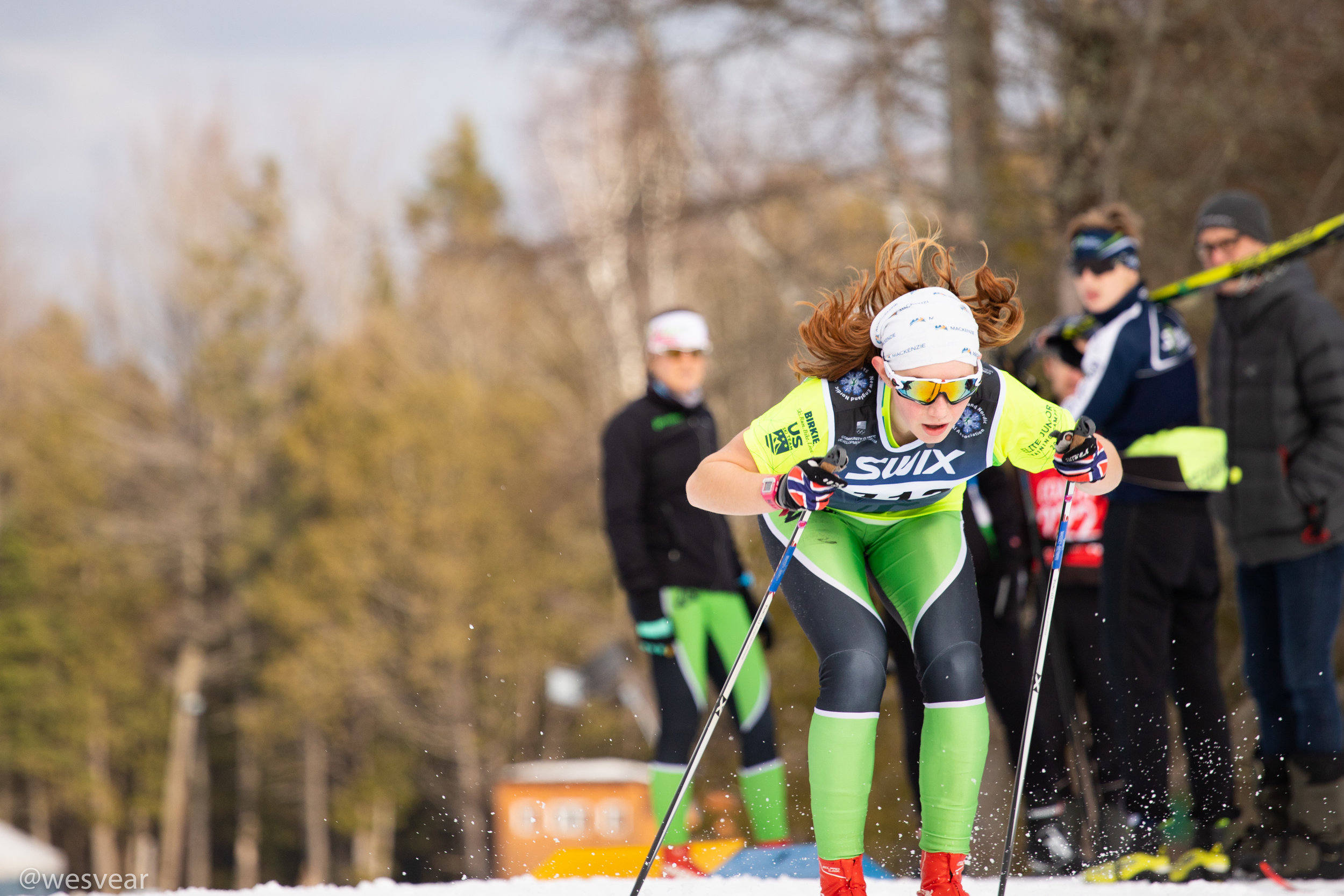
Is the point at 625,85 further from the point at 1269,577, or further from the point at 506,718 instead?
the point at 506,718

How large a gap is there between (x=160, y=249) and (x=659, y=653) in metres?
33.0

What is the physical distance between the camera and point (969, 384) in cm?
279

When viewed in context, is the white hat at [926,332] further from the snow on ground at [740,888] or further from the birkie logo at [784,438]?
the snow on ground at [740,888]

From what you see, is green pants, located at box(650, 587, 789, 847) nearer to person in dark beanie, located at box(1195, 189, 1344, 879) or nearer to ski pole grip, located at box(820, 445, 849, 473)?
person in dark beanie, located at box(1195, 189, 1344, 879)

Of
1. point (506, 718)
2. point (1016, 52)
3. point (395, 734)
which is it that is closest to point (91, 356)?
point (395, 734)

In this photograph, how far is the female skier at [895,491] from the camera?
280cm

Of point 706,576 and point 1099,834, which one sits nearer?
point 1099,834

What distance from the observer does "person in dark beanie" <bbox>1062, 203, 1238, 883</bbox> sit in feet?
13.1

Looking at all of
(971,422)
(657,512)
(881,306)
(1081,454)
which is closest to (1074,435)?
(1081,454)

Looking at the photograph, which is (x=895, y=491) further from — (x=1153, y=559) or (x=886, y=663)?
(x=1153, y=559)

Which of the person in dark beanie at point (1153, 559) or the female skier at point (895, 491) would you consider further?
the person in dark beanie at point (1153, 559)

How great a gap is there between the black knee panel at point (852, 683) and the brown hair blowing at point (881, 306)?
73 cm

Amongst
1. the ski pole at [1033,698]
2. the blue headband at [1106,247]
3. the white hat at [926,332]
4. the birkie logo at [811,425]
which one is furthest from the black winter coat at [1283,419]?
the birkie logo at [811,425]

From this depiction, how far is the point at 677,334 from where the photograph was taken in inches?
189
